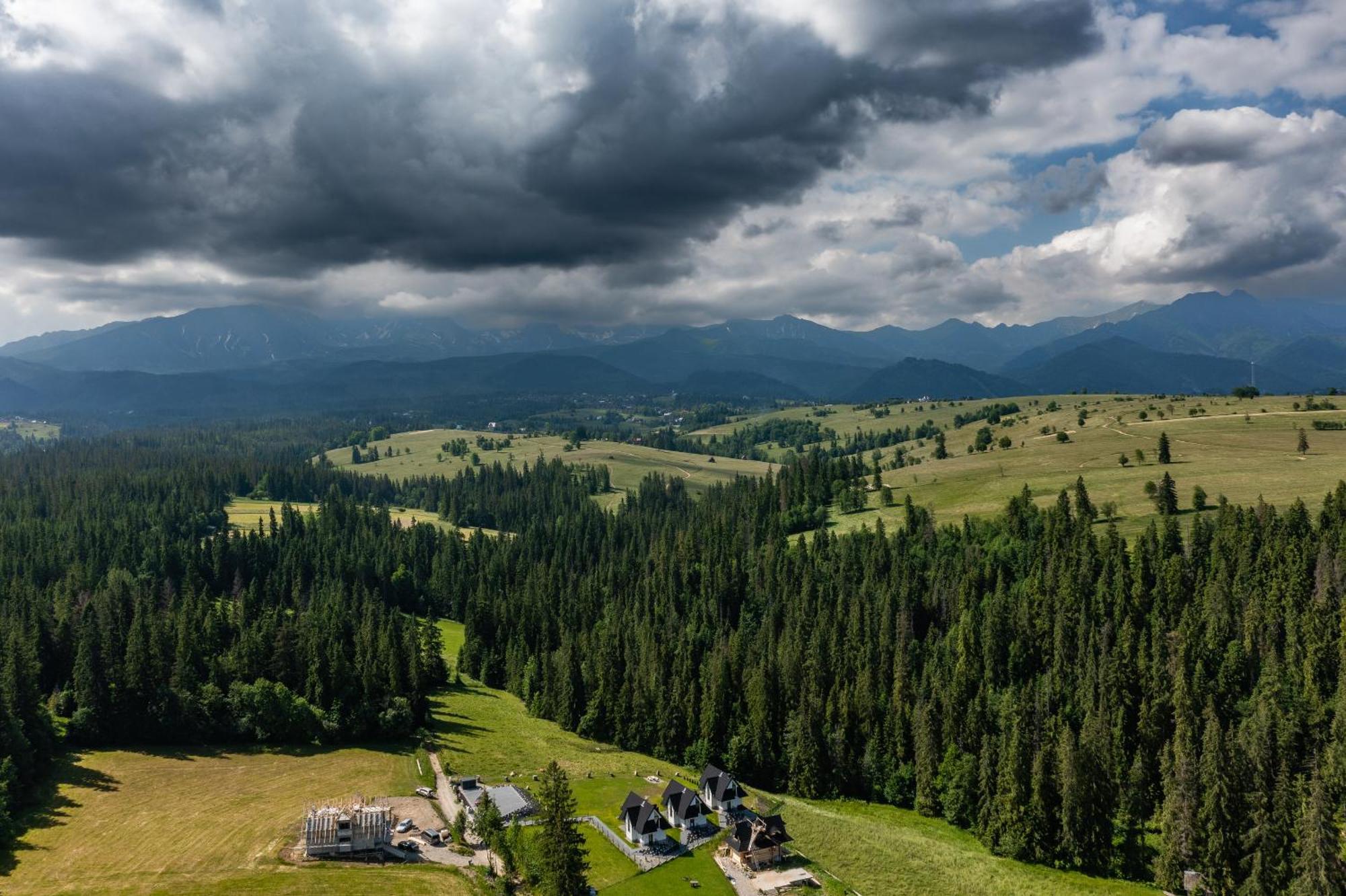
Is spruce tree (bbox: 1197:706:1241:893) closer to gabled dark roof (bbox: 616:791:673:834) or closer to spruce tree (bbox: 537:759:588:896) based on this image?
gabled dark roof (bbox: 616:791:673:834)

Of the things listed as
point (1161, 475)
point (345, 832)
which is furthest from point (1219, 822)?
point (1161, 475)

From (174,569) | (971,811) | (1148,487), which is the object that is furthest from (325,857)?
(1148,487)

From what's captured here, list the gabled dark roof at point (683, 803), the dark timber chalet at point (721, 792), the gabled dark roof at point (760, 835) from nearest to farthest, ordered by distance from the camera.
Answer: the gabled dark roof at point (760, 835), the gabled dark roof at point (683, 803), the dark timber chalet at point (721, 792)

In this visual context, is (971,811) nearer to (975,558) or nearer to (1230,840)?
(1230,840)

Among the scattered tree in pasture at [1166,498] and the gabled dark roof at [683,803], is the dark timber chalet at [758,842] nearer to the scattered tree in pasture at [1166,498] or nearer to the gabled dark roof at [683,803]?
the gabled dark roof at [683,803]

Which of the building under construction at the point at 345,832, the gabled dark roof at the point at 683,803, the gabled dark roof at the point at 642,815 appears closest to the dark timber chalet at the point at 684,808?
the gabled dark roof at the point at 683,803

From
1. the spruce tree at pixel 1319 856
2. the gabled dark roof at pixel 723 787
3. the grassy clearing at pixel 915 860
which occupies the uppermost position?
the spruce tree at pixel 1319 856

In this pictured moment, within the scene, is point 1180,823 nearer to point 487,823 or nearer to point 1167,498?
point 487,823
